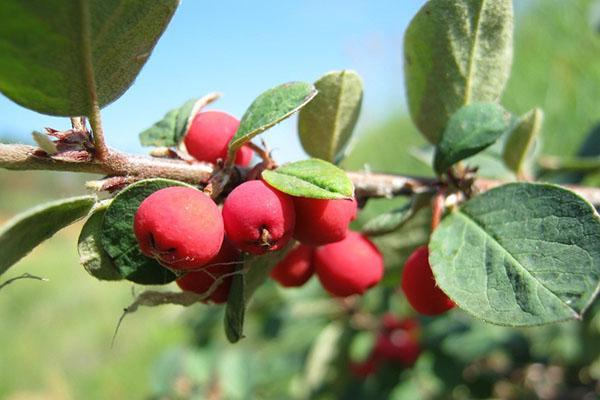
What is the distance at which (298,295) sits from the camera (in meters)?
2.19

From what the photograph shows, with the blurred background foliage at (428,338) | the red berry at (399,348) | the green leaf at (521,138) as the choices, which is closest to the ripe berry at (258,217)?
the blurred background foliage at (428,338)

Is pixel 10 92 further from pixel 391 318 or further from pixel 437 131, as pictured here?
→ pixel 391 318

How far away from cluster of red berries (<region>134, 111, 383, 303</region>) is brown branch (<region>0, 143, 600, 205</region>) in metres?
0.07

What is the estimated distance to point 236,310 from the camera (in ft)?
2.42

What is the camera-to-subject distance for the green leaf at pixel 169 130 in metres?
0.85

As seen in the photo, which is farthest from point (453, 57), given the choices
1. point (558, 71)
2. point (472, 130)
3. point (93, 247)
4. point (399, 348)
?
point (558, 71)

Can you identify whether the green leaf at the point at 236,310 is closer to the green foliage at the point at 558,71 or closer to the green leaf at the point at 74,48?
the green leaf at the point at 74,48

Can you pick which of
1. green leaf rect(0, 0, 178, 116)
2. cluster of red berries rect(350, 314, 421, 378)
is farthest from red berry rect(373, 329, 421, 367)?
green leaf rect(0, 0, 178, 116)

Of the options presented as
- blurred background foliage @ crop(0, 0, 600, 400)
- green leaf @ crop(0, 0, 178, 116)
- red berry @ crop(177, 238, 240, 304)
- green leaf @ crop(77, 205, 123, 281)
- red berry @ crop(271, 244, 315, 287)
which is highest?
green leaf @ crop(0, 0, 178, 116)

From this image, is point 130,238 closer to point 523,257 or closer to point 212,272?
point 212,272

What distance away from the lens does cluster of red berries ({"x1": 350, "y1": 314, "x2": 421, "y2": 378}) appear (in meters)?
1.93

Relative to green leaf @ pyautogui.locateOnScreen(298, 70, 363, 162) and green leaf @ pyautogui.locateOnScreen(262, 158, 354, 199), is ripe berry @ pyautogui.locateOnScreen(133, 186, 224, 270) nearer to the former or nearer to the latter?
green leaf @ pyautogui.locateOnScreen(262, 158, 354, 199)

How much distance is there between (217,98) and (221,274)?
33 centimetres

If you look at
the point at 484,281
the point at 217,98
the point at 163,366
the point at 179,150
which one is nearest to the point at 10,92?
the point at 179,150
